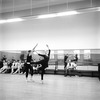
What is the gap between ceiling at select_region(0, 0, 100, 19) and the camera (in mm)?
9180

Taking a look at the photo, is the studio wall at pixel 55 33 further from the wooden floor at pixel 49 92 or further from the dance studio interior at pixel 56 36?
the wooden floor at pixel 49 92

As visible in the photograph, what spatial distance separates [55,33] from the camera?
34.7ft

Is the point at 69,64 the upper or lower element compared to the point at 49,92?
upper

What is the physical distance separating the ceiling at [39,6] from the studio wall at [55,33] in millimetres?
748

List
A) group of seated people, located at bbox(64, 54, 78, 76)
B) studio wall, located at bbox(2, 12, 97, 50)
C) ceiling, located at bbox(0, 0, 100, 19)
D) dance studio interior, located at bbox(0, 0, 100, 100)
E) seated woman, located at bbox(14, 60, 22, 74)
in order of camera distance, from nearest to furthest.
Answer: ceiling, located at bbox(0, 0, 100, 19)
dance studio interior, located at bbox(0, 0, 100, 100)
studio wall, located at bbox(2, 12, 97, 50)
group of seated people, located at bbox(64, 54, 78, 76)
seated woman, located at bbox(14, 60, 22, 74)

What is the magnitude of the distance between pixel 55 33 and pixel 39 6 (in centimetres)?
Answer: 198

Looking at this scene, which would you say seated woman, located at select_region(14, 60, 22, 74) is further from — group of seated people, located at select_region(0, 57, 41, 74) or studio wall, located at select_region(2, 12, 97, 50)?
studio wall, located at select_region(2, 12, 97, 50)

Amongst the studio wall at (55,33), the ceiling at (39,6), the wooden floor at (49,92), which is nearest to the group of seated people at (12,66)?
the studio wall at (55,33)

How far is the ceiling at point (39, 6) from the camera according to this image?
9180 millimetres

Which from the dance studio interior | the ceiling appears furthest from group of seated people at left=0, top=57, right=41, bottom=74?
the ceiling

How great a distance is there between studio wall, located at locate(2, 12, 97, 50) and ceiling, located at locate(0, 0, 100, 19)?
2.45ft

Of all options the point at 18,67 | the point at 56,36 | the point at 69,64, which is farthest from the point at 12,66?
the point at 69,64

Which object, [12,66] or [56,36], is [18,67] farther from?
[56,36]

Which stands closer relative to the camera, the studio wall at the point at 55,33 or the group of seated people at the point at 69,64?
the studio wall at the point at 55,33
